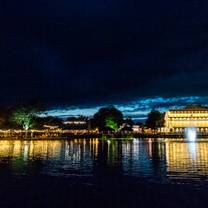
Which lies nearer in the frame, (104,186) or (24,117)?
(104,186)

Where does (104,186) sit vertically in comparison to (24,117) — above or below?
below

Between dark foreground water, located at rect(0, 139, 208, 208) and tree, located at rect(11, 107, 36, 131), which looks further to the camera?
tree, located at rect(11, 107, 36, 131)

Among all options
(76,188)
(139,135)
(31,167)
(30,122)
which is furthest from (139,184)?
(139,135)

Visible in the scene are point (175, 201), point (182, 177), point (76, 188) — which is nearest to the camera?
point (175, 201)

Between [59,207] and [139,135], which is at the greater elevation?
[139,135]

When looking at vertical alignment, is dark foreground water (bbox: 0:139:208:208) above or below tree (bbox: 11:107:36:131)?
below

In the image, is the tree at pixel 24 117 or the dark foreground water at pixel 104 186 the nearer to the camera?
the dark foreground water at pixel 104 186

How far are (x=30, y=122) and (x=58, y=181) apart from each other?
391ft

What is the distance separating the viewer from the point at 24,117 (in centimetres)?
14588

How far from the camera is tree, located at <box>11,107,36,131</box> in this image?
144750 mm

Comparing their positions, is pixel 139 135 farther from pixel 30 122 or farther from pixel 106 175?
pixel 106 175

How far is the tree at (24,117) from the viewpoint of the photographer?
14475 cm

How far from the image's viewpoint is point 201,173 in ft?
118

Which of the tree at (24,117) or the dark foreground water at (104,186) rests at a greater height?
the tree at (24,117)
